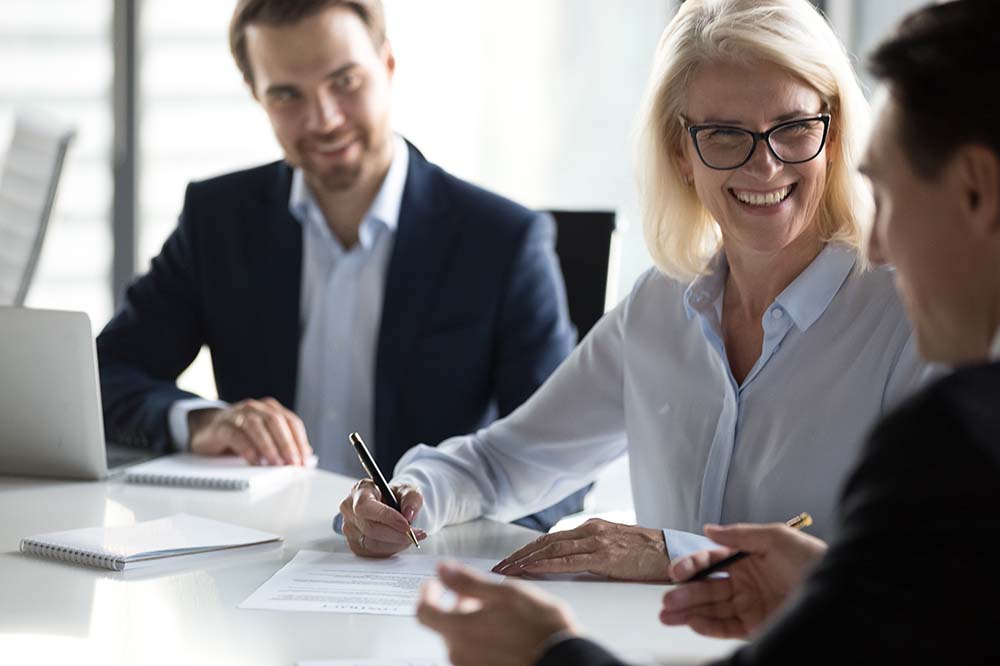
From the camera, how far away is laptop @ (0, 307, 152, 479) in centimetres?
197

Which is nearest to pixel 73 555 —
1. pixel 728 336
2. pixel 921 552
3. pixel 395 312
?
pixel 728 336

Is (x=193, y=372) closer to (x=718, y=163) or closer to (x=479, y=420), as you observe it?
(x=479, y=420)

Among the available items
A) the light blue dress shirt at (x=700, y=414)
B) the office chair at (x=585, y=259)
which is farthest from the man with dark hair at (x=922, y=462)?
the office chair at (x=585, y=259)

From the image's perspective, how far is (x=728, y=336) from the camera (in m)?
1.87

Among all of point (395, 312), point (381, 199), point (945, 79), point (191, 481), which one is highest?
point (945, 79)

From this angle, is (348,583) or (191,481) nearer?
(348,583)

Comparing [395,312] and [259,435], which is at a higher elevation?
[395,312]

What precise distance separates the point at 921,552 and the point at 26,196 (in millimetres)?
2896

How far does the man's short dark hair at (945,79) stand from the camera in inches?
33.6

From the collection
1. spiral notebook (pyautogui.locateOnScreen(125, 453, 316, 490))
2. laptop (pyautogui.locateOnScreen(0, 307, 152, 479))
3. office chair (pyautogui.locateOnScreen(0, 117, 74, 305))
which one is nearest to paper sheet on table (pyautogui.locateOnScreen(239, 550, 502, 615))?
spiral notebook (pyautogui.locateOnScreen(125, 453, 316, 490))

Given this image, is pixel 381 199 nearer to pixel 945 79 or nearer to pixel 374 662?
pixel 374 662

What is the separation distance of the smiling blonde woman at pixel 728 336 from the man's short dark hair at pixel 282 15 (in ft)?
3.07

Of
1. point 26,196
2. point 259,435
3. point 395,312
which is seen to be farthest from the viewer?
point 26,196

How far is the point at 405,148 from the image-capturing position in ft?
9.08
